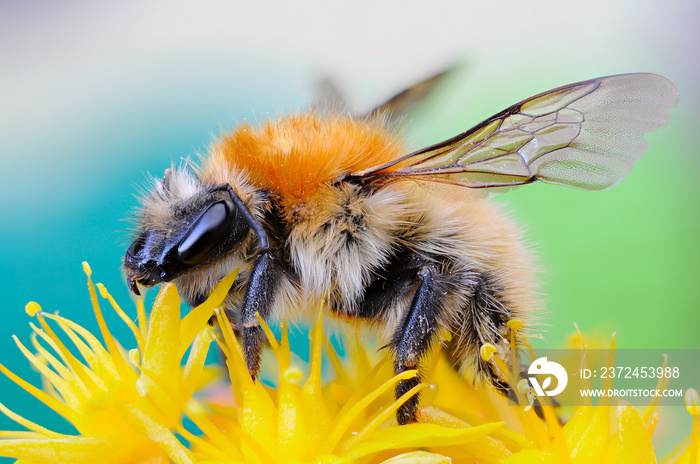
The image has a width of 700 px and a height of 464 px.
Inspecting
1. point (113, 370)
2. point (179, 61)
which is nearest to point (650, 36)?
point (179, 61)

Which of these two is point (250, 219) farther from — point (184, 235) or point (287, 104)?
point (287, 104)

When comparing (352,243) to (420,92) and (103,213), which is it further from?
(103,213)

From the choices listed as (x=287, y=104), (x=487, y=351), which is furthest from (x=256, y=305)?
(x=287, y=104)

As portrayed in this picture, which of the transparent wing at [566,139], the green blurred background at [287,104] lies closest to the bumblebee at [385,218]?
the transparent wing at [566,139]

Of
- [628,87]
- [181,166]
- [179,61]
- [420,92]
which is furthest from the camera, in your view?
[179,61]
